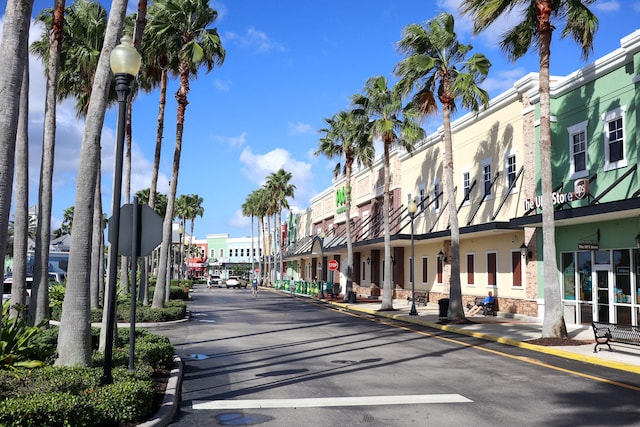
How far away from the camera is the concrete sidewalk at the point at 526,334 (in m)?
13.4

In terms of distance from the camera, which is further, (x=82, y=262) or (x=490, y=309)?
(x=490, y=309)

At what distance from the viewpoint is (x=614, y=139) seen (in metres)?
19.3

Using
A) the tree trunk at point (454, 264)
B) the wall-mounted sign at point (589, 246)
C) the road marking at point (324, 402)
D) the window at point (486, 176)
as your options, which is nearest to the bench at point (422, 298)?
the window at point (486, 176)

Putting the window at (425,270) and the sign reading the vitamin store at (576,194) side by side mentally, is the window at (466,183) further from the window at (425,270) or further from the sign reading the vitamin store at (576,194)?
the sign reading the vitamin store at (576,194)

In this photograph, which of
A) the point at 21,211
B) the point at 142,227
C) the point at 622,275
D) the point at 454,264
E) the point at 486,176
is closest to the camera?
the point at 142,227

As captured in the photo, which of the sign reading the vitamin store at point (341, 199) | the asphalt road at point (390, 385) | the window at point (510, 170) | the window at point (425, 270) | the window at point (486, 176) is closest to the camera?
the asphalt road at point (390, 385)

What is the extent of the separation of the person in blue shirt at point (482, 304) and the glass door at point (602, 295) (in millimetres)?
6623

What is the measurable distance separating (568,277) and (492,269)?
6.27 meters

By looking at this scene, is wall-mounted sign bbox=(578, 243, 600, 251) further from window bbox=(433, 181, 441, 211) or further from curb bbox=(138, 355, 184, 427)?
curb bbox=(138, 355, 184, 427)

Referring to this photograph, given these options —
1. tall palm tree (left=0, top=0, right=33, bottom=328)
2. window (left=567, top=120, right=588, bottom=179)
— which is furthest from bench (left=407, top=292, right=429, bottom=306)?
tall palm tree (left=0, top=0, right=33, bottom=328)

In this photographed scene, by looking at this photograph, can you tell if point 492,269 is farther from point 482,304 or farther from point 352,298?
point 352,298

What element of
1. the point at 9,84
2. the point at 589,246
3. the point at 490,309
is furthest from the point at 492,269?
the point at 9,84

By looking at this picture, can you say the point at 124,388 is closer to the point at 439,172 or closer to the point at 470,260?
the point at 470,260

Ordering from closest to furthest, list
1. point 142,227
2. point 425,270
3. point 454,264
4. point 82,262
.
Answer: point 142,227, point 82,262, point 454,264, point 425,270
